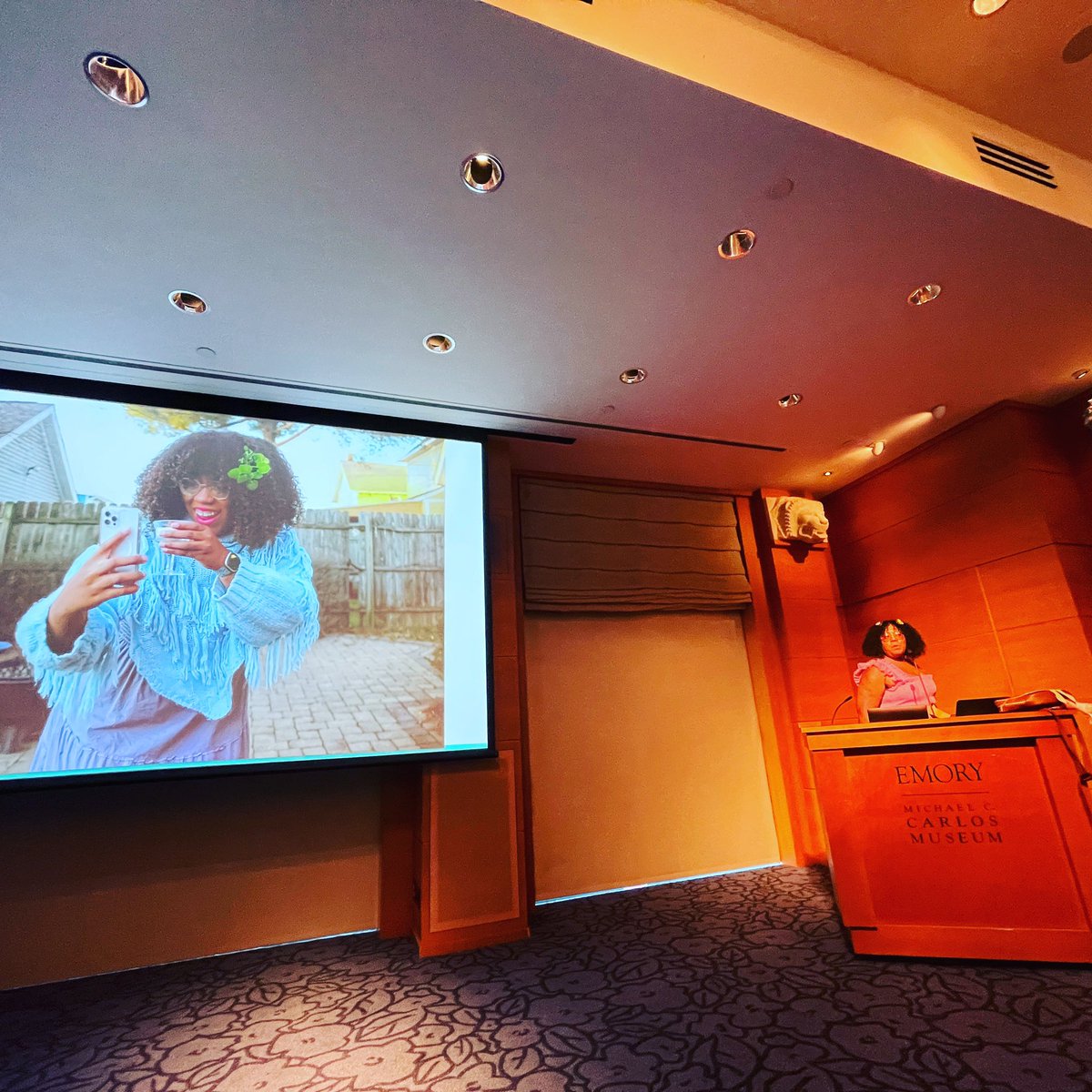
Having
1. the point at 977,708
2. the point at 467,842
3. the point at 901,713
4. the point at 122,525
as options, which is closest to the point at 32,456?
the point at 122,525

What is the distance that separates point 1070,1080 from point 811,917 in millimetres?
1486

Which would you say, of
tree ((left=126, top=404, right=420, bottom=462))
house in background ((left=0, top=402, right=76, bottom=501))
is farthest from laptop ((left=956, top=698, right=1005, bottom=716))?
house in background ((left=0, top=402, right=76, bottom=501))

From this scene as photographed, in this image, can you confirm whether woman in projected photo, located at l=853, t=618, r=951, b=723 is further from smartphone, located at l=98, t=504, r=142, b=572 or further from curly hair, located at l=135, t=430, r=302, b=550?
smartphone, located at l=98, t=504, r=142, b=572

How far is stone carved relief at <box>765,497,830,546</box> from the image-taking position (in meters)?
4.57

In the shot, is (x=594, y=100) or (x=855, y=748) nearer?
(x=594, y=100)

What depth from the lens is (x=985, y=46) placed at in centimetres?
205

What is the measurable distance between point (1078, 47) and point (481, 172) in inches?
84.3

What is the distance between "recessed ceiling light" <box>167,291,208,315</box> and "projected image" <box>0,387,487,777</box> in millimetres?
700

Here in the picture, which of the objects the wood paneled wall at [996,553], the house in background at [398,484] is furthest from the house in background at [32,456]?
the wood paneled wall at [996,553]

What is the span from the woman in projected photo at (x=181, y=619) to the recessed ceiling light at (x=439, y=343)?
105cm

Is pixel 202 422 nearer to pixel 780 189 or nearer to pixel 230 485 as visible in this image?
pixel 230 485

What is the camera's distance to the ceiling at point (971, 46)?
193 cm

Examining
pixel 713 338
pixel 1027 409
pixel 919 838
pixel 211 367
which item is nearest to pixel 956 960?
pixel 919 838

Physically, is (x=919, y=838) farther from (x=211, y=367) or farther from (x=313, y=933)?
(x=211, y=367)
